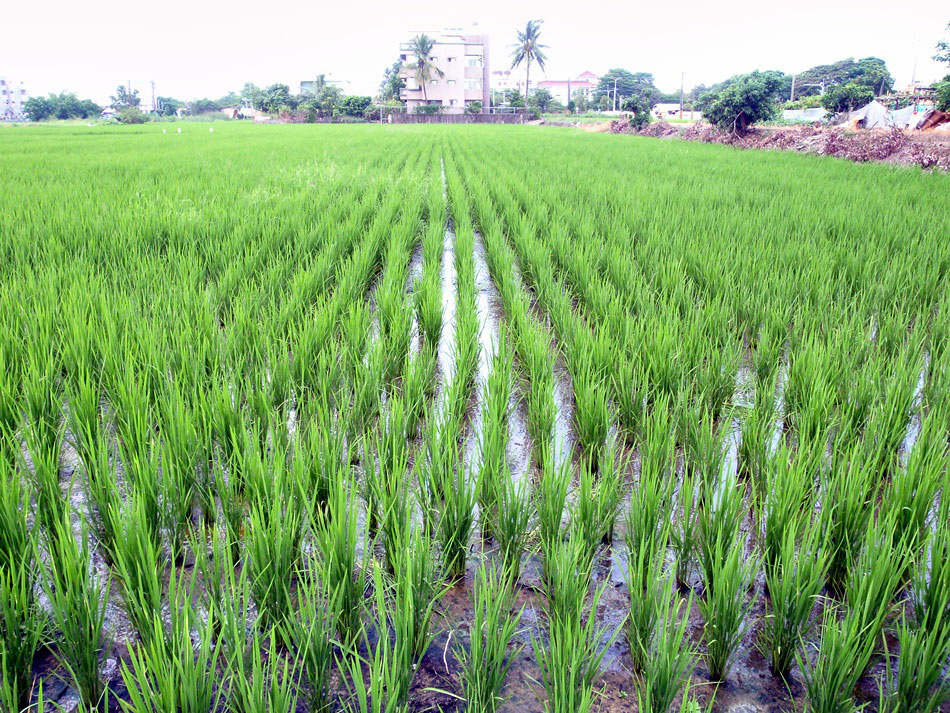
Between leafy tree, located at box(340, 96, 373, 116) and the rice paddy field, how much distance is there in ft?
158

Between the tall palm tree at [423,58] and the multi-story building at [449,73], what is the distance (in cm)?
46

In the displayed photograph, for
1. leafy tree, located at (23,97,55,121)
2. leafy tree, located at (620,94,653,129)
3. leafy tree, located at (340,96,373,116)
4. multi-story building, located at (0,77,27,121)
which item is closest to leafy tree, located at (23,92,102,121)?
leafy tree, located at (23,97,55,121)

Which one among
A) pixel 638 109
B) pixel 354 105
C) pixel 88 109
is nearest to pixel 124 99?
pixel 88 109

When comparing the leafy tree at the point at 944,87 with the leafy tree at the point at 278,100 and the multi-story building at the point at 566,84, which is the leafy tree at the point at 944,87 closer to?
the leafy tree at the point at 278,100

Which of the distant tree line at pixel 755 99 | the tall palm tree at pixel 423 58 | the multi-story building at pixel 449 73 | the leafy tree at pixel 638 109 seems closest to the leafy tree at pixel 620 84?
the multi-story building at pixel 449 73

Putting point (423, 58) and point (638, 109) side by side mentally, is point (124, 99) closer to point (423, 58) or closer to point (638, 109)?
point (423, 58)

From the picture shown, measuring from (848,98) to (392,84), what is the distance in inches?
1732

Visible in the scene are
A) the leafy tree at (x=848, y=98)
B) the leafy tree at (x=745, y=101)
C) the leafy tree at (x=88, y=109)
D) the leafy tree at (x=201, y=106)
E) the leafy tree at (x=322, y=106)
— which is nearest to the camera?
the leafy tree at (x=745, y=101)

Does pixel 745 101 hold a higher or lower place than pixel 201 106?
lower

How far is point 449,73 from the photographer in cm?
5762

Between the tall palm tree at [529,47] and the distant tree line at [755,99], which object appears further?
the tall palm tree at [529,47]

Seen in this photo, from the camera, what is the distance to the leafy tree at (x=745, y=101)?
57.2 ft

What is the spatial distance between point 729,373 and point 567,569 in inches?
52.5

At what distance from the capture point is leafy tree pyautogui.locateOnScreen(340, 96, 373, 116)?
159ft
